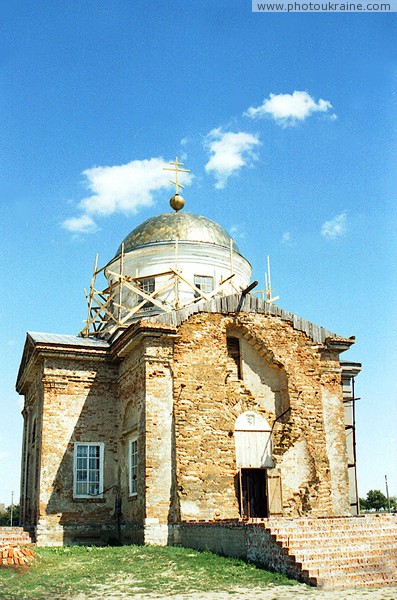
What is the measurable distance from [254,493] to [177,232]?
10783mm

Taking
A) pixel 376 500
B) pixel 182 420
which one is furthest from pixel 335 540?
pixel 376 500

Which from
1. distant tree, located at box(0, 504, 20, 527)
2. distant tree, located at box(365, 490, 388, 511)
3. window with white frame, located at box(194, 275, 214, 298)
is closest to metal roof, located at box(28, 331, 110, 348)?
window with white frame, located at box(194, 275, 214, 298)

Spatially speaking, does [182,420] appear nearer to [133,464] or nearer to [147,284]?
[133,464]

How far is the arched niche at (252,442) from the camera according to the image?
19.0 m

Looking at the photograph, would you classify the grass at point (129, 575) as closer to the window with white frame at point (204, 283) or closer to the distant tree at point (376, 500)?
the window with white frame at point (204, 283)

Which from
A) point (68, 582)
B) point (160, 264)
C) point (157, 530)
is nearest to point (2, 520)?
point (160, 264)

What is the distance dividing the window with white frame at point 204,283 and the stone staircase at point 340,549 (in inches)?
459

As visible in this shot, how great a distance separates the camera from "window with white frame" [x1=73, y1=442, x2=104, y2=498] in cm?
2027

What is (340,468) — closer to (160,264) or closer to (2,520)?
(160,264)

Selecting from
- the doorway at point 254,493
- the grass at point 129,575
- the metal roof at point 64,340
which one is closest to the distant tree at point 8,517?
the metal roof at point 64,340

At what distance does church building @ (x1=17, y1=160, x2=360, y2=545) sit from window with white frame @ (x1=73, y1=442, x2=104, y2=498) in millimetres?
31

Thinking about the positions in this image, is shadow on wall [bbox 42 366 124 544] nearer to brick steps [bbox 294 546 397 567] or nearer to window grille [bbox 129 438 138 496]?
window grille [bbox 129 438 138 496]

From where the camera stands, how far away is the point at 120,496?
2023 cm

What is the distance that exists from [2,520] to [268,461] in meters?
38.3
